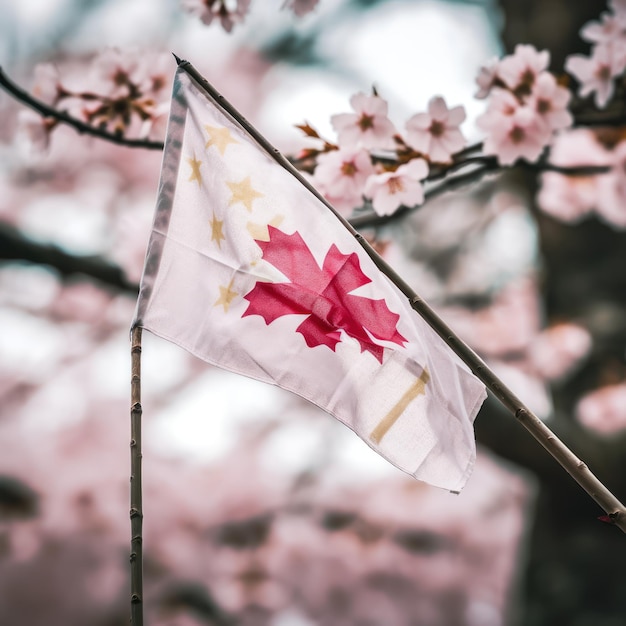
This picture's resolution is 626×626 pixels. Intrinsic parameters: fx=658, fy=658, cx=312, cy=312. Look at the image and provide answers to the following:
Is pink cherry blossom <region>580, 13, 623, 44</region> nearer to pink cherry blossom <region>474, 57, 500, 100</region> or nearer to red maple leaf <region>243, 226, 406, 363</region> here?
pink cherry blossom <region>474, 57, 500, 100</region>

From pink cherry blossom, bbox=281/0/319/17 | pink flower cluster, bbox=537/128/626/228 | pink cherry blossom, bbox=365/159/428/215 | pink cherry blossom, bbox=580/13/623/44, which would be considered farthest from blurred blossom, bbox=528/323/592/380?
pink cherry blossom, bbox=281/0/319/17

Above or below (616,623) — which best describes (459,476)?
below

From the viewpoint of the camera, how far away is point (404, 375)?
139 centimetres

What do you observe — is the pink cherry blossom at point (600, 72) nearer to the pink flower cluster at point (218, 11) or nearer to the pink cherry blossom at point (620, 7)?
the pink cherry blossom at point (620, 7)

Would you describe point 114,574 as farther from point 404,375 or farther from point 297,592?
point 404,375

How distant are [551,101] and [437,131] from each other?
375 millimetres

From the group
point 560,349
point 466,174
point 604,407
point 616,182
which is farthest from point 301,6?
point 560,349

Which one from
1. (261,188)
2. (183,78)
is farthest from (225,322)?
(183,78)

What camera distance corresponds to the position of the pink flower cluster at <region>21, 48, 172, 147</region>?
2141 mm

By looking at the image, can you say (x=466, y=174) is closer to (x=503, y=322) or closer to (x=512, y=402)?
(x=512, y=402)

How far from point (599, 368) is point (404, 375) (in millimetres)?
3025

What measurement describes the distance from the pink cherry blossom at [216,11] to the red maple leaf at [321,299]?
104 centimetres

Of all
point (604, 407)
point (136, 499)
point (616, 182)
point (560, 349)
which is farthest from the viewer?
point (560, 349)

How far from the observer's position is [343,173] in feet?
6.59
